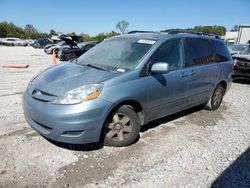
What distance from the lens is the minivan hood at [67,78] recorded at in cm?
367

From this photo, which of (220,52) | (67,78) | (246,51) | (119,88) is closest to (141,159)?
(119,88)

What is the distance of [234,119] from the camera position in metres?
5.89

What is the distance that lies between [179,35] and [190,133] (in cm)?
188

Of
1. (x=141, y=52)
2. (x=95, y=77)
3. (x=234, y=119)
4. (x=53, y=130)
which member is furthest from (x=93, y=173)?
(x=234, y=119)

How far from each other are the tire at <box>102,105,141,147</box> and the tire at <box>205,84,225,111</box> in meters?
2.72

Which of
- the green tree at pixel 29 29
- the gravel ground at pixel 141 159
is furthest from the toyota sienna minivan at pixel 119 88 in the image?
the green tree at pixel 29 29

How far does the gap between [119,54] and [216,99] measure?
9.86ft

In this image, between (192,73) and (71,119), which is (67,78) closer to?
(71,119)

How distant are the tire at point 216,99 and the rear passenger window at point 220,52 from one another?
0.66 meters

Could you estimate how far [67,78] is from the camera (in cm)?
393

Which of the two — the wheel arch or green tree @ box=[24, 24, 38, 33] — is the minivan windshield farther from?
green tree @ box=[24, 24, 38, 33]

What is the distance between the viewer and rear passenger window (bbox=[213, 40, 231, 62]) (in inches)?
236

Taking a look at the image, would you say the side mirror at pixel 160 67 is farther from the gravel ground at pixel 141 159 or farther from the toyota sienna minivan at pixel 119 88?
the gravel ground at pixel 141 159

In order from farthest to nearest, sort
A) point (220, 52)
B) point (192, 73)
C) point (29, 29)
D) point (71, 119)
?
point (29, 29) < point (220, 52) < point (192, 73) < point (71, 119)
